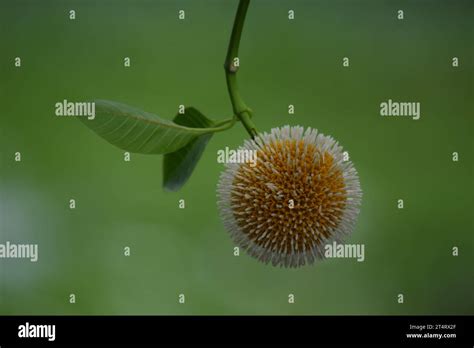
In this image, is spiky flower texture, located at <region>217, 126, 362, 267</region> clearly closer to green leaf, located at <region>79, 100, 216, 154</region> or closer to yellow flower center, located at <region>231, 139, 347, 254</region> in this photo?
yellow flower center, located at <region>231, 139, 347, 254</region>

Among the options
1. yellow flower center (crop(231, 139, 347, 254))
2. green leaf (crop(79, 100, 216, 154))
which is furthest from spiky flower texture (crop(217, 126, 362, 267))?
green leaf (crop(79, 100, 216, 154))

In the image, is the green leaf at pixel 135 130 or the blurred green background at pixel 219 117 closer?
the green leaf at pixel 135 130

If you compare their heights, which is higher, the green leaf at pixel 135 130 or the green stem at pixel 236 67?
the green stem at pixel 236 67

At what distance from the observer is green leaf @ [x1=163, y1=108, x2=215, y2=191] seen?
83 cm

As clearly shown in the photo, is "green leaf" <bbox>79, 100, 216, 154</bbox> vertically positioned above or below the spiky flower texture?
above

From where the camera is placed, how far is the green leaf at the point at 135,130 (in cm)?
71

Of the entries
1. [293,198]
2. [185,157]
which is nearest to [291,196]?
[293,198]

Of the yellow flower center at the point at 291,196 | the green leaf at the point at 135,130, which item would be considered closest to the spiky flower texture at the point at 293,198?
the yellow flower center at the point at 291,196

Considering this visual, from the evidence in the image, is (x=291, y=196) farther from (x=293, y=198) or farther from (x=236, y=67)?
(x=236, y=67)

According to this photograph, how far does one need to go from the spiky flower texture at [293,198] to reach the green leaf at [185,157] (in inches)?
2.4

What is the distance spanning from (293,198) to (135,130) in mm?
253

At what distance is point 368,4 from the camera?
1.55m

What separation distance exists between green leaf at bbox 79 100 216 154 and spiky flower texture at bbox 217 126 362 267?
0.41 feet

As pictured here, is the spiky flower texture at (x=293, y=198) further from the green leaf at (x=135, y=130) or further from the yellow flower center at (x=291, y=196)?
the green leaf at (x=135, y=130)
